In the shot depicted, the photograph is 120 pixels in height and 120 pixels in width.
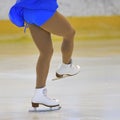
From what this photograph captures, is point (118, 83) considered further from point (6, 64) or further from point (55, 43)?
point (55, 43)

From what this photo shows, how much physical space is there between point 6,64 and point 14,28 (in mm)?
2299

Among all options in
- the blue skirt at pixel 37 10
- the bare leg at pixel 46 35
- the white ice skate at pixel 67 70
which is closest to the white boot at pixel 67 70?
the white ice skate at pixel 67 70

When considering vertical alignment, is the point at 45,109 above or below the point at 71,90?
above

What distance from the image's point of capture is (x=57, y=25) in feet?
9.82

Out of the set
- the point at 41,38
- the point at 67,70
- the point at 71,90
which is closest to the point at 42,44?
the point at 41,38

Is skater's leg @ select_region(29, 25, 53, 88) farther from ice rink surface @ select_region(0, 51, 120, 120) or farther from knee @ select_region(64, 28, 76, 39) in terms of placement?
ice rink surface @ select_region(0, 51, 120, 120)

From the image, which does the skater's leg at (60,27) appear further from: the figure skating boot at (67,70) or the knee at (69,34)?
the figure skating boot at (67,70)

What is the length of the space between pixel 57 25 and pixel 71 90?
822mm

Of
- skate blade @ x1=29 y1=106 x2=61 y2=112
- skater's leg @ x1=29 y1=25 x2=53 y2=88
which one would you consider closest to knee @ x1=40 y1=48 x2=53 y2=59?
skater's leg @ x1=29 y1=25 x2=53 y2=88

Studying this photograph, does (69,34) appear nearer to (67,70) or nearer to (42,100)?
→ (67,70)

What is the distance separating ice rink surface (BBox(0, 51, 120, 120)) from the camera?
116 inches

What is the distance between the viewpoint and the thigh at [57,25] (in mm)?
2971

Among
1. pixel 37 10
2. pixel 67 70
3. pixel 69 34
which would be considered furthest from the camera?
pixel 67 70

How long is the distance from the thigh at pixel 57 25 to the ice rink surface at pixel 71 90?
457 mm
